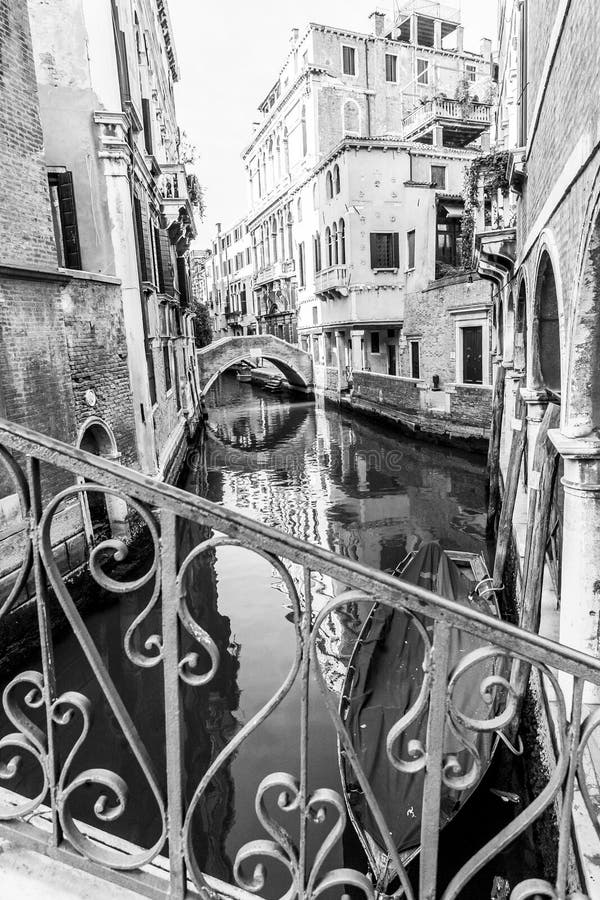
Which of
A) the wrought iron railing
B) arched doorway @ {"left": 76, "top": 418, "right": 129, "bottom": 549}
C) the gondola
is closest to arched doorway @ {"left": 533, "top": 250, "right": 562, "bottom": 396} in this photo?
the gondola

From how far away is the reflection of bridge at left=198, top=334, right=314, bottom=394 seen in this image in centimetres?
2636

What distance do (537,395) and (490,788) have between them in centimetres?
384

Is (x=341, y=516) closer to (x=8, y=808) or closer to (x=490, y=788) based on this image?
(x=490, y=788)

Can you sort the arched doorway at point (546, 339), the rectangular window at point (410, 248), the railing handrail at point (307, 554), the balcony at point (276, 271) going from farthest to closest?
1. the balcony at point (276, 271)
2. the rectangular window at point (410, 248)
3. the arched doorway at point (546, 339)
4. the railing handrail at point (307, 554)

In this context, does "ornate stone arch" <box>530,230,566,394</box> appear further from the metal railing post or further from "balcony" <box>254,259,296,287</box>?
"balcony" <box>254,259,296,287</box>

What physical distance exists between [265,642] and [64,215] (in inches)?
254

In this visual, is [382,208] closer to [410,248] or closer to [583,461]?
[410,248]

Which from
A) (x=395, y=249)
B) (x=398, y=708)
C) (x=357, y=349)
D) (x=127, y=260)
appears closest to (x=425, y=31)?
(x=395, y=249)

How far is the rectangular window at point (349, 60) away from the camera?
26703mm

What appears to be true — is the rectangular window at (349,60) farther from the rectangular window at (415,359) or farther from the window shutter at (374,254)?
the rectangular window at (415,359)

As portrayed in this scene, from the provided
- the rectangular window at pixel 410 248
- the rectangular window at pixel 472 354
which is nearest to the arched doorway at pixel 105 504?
the rectangular window at pixel 472 354

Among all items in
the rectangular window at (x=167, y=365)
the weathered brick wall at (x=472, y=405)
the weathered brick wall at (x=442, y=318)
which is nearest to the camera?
the rectangular window at (x=167, y=365)

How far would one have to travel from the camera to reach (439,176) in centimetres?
2236

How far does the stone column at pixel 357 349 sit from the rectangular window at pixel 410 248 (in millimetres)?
3048
